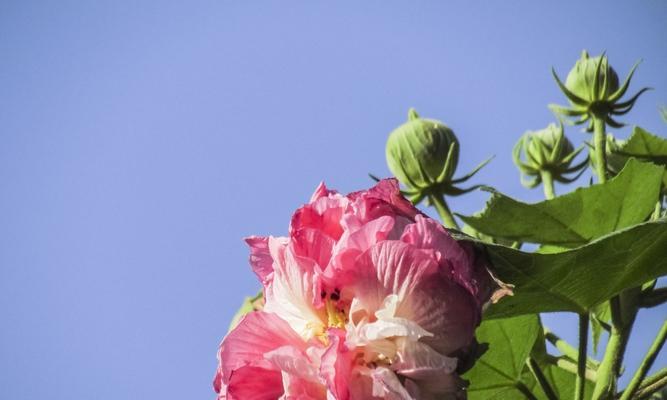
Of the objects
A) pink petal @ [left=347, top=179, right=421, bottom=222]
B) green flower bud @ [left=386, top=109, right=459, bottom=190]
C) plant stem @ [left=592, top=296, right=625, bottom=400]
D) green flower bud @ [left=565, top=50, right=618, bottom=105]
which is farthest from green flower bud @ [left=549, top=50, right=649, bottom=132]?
pink petal @ [left=347, top=179, right=421, bottom=222]

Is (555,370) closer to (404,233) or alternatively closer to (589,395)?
(589,395)


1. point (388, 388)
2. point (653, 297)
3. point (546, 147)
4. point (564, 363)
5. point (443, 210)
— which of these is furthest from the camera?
point (546, 147)

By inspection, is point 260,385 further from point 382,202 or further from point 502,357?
point 502,357

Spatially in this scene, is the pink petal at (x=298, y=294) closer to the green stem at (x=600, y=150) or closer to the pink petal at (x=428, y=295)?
the pink petal at (x=428, y=295)

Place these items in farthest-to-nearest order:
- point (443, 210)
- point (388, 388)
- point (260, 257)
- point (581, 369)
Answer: point (443, 210) < point (581, 369) < point (260, 257) < point (388, 388)

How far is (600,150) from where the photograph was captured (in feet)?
3.61

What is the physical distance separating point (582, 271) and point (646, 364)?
13 cm

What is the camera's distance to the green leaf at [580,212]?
0.79 metres

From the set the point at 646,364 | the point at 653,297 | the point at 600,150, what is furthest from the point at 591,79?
the point at 646,364

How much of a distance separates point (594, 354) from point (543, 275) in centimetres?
51

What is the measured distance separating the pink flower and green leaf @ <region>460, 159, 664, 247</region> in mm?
269

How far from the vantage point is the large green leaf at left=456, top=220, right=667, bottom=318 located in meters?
0.65

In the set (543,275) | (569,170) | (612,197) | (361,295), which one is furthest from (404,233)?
(569,170)

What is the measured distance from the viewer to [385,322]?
495mm
